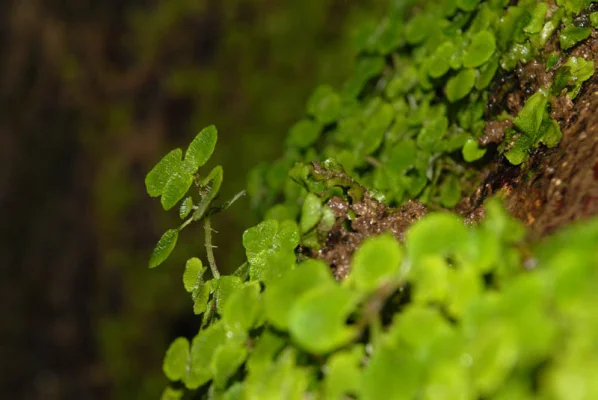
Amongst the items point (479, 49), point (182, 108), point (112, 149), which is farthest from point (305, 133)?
point (112, 149)

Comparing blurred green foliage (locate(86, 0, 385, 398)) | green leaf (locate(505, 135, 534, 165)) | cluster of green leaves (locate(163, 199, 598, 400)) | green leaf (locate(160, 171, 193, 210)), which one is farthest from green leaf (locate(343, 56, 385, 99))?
blurred green foliage (locate(86, 0, 385, 398))

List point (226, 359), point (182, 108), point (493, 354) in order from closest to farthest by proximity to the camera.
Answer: point (493, 354) → point (226, 359) → point (182, 108)

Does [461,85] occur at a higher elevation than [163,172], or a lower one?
higher

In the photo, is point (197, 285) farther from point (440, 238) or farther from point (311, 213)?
point (440, 238)

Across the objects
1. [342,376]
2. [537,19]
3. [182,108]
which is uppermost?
[537,19]

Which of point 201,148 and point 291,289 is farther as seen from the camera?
point 201,148

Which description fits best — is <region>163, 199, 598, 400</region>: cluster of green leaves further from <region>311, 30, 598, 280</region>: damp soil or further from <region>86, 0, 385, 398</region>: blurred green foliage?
<region>86, 0, 385, 398</region>: blurred green foliage

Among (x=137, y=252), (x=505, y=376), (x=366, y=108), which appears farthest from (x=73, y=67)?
(x=505, y=376)

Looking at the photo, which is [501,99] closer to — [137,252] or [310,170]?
[310,170]
